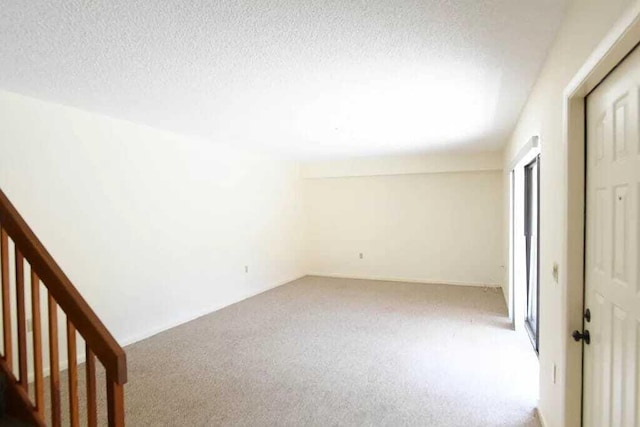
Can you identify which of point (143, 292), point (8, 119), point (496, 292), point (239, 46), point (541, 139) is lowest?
point (496, 292)

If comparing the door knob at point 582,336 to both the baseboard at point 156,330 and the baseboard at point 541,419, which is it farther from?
the baseboard at point 156,330

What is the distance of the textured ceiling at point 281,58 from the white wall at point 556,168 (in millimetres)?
149

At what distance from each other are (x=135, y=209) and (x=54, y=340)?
2.33 m

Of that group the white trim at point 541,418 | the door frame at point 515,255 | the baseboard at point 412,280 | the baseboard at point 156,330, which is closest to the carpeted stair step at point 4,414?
the baseboard at point 156,330

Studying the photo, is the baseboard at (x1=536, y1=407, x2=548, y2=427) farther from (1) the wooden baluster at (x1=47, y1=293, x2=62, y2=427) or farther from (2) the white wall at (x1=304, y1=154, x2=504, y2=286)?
(2) the white wall at (x1=304, y1=154, x2=504, y2=286)

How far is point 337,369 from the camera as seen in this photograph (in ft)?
9.49

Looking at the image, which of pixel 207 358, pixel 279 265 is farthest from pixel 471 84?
pixel 279 265

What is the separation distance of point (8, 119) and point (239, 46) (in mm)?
2038

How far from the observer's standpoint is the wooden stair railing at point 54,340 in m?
1.27

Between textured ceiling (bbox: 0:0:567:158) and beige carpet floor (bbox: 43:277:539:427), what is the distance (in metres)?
2.20

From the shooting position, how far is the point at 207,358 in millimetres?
3113

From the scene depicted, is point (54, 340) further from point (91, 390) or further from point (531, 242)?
point (531, 242)

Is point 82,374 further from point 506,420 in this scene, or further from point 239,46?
point 506,420

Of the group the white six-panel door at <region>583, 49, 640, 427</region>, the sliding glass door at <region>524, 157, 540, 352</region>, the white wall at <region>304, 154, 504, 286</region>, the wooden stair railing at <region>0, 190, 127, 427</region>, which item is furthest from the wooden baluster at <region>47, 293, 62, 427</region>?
the white wall at <region>304, 154, 504, 286</region>
